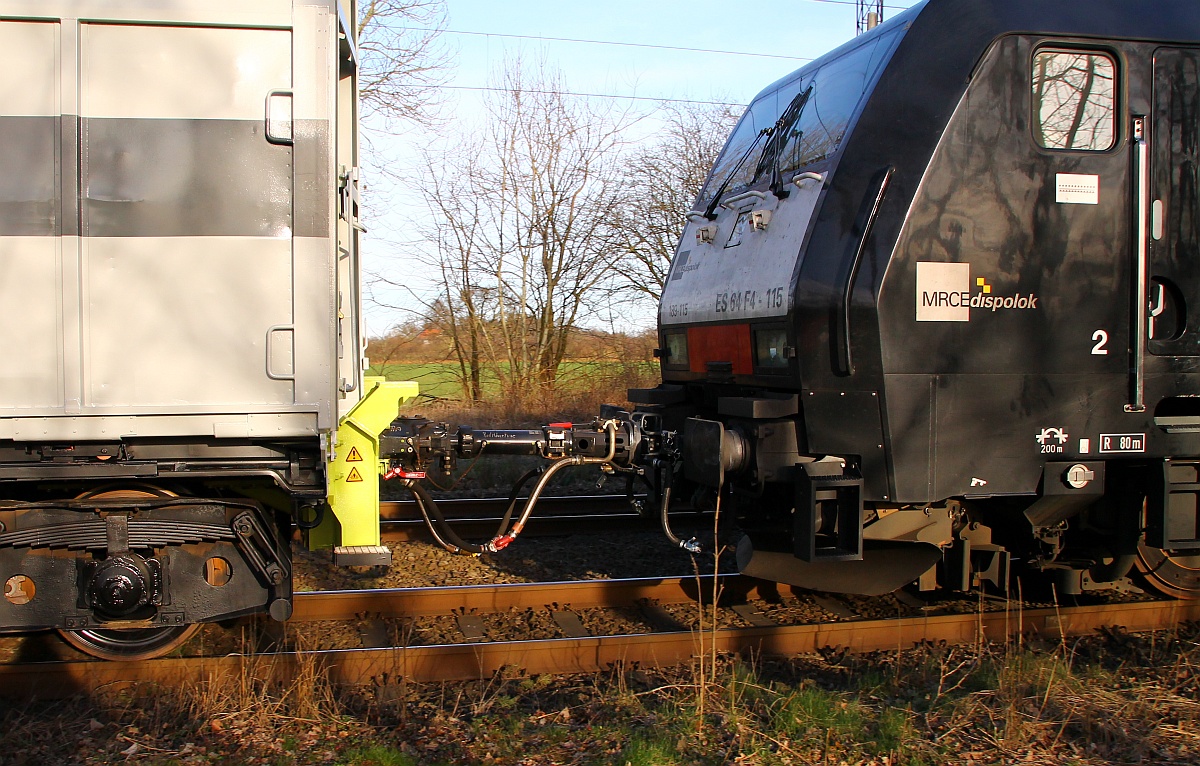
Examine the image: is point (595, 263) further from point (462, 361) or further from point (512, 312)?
point (462, 361)

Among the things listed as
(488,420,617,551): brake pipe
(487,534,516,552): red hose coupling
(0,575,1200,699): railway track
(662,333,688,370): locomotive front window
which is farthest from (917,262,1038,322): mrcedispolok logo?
(487,534,516,552): red hose coupling

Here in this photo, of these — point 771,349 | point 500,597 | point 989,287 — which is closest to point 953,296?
point 989,287

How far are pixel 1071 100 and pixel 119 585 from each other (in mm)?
5354

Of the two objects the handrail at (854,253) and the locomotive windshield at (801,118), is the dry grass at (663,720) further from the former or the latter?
the locomotive windshield at (801,118)

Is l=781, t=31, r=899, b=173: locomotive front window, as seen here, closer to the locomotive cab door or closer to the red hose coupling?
the locomotive cab door

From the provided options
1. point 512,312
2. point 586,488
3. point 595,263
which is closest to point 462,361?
point 512,312

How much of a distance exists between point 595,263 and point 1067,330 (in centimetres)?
1367

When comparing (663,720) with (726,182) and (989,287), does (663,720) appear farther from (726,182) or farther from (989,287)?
(726,182)

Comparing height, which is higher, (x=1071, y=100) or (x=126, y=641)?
(x=1071, y=100)

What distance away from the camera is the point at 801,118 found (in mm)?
5664

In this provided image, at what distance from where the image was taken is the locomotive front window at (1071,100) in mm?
4785

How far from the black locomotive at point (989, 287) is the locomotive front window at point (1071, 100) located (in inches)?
0.5

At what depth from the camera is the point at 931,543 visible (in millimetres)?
5246

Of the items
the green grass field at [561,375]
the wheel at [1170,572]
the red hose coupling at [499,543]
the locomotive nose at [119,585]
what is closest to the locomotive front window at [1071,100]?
the wheel at [1170,572]
